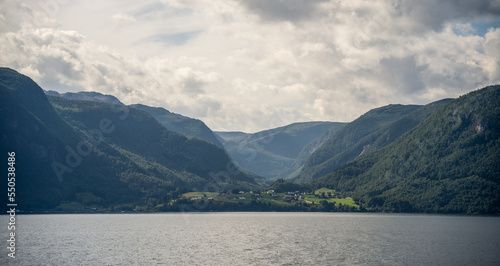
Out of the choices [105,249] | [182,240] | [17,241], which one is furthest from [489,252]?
[17,241]

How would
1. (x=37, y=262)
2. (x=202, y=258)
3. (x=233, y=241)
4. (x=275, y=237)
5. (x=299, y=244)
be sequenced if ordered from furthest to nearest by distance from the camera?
(x=275, y=237) < (x=233, y=241) < (x=299, y=244) < (x=202, y=258) < (x=37, y=262)

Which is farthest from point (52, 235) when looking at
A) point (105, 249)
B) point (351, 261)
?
point (351, 261)

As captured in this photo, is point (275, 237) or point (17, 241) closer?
point (17, 241)

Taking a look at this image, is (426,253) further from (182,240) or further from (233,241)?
(182,240)

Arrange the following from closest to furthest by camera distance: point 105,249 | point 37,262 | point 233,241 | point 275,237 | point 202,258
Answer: point 37,262
point 202,258
point 105,249
point 233,241
point 275,237

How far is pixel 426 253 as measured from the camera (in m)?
119

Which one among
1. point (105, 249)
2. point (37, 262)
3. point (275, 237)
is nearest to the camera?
point (37, 262)

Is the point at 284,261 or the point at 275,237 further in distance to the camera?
the point at 275,237

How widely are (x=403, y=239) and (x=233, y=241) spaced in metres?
60.5

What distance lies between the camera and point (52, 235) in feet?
541

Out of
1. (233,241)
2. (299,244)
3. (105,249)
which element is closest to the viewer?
(105,249)

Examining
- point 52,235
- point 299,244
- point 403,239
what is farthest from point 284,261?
point 52,235

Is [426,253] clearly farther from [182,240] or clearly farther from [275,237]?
[182,240]

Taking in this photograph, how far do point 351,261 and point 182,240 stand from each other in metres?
69.2
